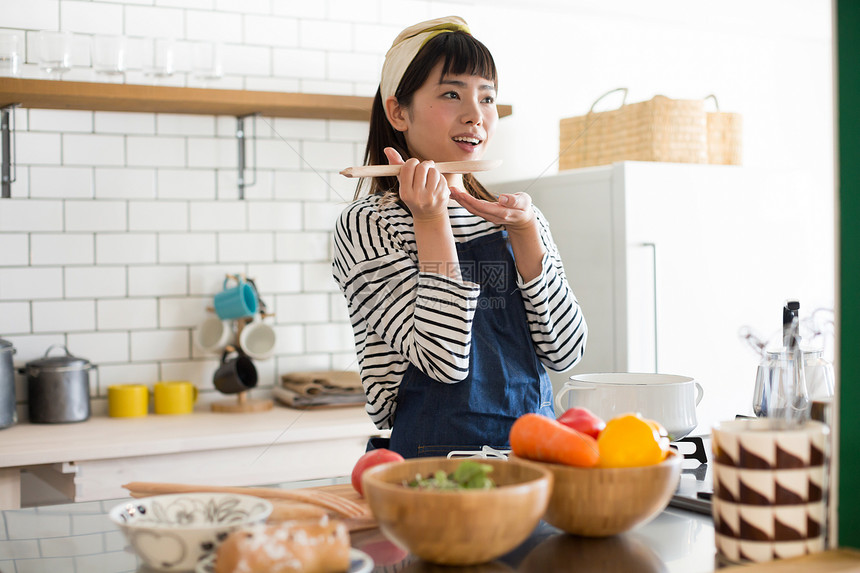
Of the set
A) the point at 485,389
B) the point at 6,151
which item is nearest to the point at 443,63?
the point at 485,389

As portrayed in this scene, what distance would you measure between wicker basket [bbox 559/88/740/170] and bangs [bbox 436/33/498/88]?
122cm

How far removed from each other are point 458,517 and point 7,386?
198 cm

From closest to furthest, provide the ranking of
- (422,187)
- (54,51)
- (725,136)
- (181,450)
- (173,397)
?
(422,187) → (181,450) → (54,51) → (173,397) → (725,136)

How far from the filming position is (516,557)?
84 cm

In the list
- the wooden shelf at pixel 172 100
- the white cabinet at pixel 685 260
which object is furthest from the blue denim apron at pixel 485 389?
the wooden shelf at pixel 172 100

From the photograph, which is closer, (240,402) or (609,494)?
(609,494)

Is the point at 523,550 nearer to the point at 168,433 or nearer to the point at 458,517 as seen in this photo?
the point at 458,517

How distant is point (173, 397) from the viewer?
2641 mm

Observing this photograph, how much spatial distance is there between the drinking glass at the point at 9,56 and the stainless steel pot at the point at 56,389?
0.78 metres

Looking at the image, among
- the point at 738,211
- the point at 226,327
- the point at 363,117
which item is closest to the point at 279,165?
the point at 363,117

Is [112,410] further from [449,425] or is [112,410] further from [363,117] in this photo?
[449,425]

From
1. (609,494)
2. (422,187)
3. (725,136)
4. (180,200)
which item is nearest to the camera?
(609,494)

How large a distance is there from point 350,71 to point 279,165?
402 mm

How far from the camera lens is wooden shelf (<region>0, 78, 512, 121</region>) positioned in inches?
94.3
